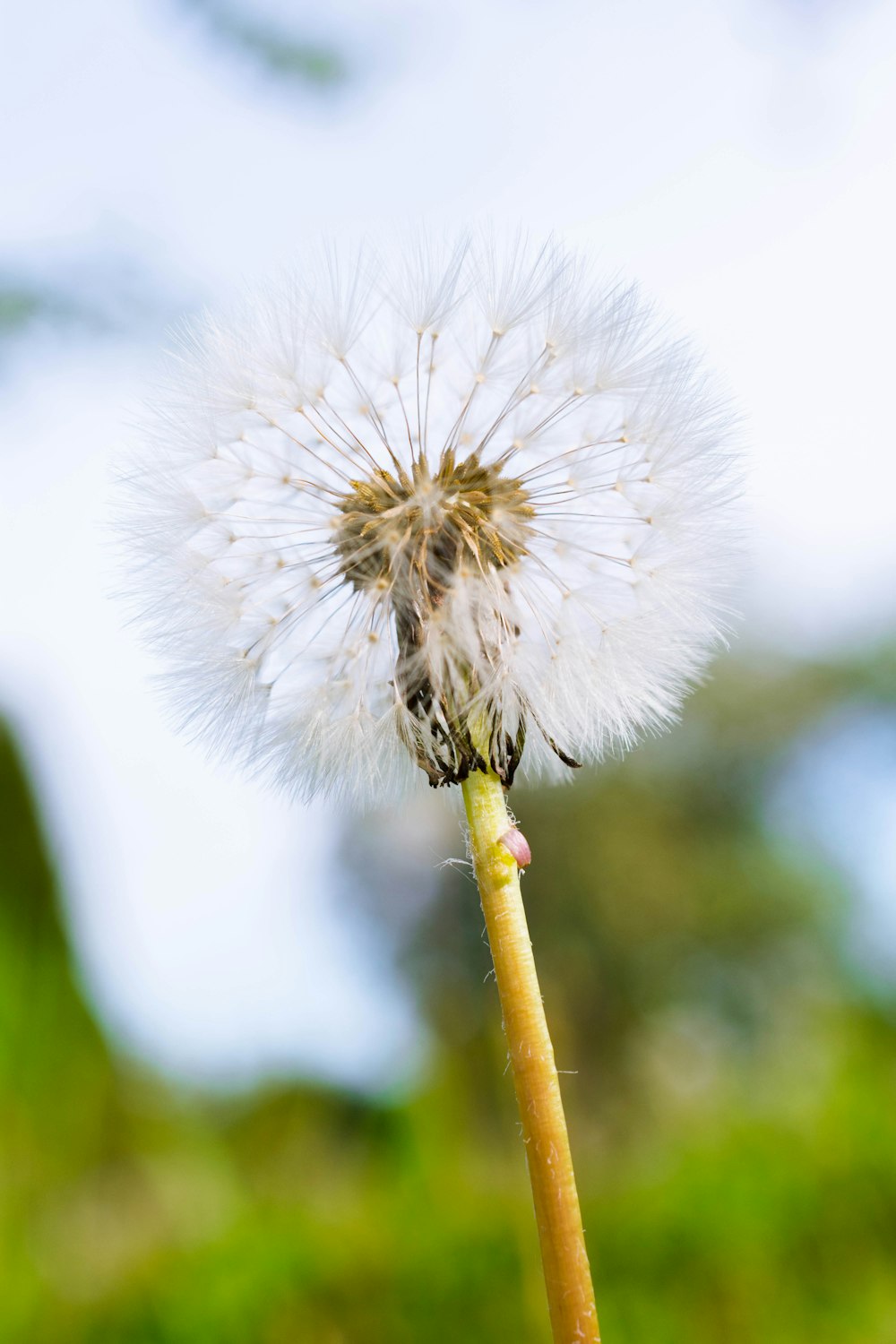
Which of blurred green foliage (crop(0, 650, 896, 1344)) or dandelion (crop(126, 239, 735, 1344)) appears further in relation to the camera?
blurred green foliage (crop(0, 650, 896, 1344))

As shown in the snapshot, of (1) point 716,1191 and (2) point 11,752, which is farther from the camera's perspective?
(2) point 11,752

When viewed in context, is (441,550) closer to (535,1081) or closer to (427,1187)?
(535,1081)

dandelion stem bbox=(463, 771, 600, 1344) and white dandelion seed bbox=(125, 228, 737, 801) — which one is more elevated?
white dandelion seed bbox=(125, 228, 737, 801)

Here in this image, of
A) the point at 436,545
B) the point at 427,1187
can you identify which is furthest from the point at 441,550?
the point at 427,1187

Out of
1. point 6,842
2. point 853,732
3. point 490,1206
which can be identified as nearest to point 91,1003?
point 6,842

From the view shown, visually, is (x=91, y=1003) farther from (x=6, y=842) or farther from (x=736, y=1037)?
(x=736, y=1037)
